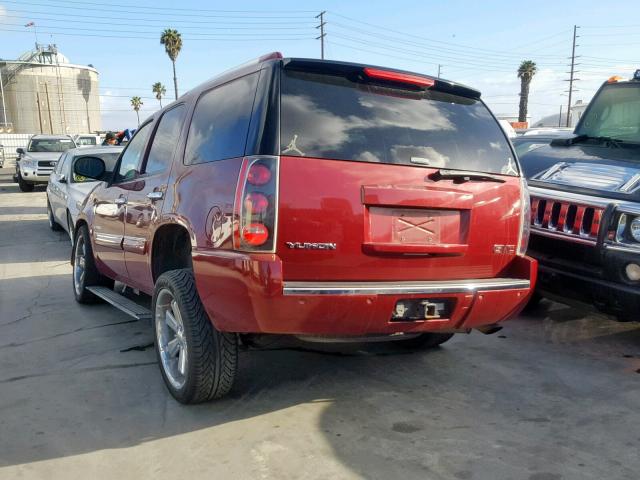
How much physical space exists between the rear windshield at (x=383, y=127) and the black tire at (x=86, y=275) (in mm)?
3482

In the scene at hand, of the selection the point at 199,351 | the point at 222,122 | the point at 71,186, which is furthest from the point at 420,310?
the point at 71,186

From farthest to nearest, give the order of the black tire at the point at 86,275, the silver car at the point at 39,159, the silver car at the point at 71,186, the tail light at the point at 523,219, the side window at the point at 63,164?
1. the silver car at the point at 39,159
2. the side window at the point at 63,164
3. the silver car at the point at 71,186
4. the black tire at the point at 86,275
5. the tail light at the point at 523,219

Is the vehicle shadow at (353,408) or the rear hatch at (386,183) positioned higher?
the rear hatch at (386,183)

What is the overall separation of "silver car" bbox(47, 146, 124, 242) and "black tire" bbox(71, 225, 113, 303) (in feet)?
5.35

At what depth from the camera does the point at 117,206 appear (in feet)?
16.1

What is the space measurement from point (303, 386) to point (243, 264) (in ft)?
4.40

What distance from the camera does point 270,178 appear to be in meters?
2.96

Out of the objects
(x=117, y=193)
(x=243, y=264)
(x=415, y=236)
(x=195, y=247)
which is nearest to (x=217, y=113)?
(x=195, y=247)

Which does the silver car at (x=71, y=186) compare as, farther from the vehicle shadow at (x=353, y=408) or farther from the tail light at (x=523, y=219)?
the tail light at (x=523, y=219)

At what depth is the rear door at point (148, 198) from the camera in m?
4.12

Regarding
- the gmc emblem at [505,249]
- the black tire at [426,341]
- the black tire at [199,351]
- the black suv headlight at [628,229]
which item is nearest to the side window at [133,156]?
the black tire at [199,351]

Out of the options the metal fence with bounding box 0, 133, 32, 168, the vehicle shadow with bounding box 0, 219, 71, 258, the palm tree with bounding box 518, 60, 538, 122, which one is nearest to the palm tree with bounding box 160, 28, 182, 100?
the metal fence with bounding box 0, 133, 32, 168

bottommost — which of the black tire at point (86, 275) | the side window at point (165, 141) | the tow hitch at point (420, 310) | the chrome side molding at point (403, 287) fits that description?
the black tire at point (86, 275)

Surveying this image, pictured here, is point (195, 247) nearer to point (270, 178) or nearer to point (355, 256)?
point (270, 178)
